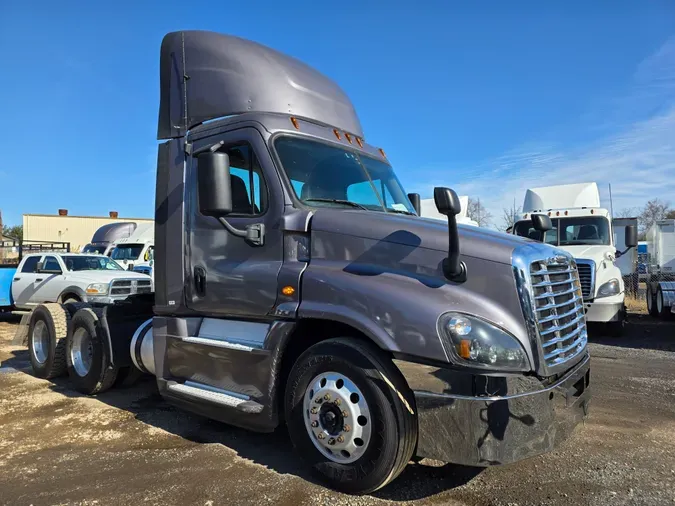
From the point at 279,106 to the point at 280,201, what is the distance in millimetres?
1098

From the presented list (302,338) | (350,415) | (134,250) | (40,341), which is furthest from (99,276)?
(350,415)

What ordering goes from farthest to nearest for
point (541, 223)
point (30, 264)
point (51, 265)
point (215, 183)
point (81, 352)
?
1. point (30, 264)
2. point (51, 265)
3. point (81, 352)
4. point (541, 223)
5. point (215, 183)

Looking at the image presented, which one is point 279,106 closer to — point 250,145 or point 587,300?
point 250,145

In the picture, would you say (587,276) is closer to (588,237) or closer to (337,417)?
(588,237)

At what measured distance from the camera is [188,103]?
4613mm

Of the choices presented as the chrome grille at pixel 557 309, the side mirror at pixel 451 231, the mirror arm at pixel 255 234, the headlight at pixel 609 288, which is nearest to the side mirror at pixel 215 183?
the mirror arm at pixel 255 234

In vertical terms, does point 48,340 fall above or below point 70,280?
below

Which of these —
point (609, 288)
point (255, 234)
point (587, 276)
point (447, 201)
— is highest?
point (447, 201)

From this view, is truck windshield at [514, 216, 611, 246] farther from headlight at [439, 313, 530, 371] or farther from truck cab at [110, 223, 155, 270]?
truck cab at [110, 223, 155, 270]

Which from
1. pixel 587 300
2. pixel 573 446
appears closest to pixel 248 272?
pixel 573 446

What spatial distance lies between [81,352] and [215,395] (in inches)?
124

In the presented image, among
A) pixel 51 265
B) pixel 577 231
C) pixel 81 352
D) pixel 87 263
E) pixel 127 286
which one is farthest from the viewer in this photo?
pixel 87 263

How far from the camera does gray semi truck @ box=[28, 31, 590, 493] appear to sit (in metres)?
3.00

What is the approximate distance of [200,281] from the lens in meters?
4.31
